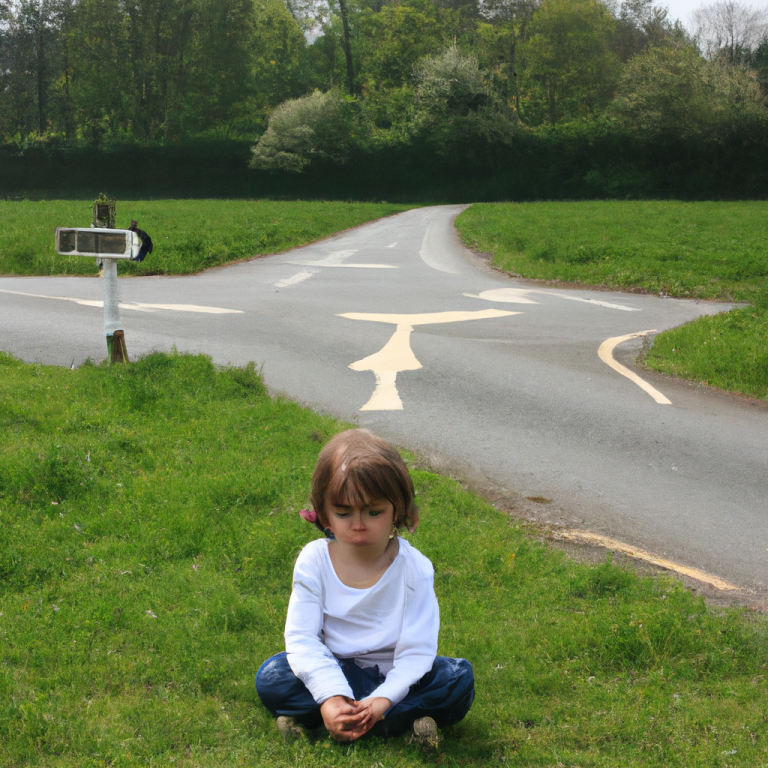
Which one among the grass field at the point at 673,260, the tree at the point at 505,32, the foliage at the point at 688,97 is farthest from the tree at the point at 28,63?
the grass field at the point at 673,260

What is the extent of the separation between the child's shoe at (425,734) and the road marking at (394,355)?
506 centimetres

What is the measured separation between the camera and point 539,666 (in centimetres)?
357

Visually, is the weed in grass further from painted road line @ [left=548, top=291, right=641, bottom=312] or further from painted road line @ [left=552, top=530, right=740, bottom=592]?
painted road line @ [left=552, top=530, right=740, bottom=592]

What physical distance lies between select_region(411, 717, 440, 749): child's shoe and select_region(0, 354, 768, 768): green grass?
5cm

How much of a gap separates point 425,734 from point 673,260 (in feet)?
55.2

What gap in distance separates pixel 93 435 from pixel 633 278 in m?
13.0

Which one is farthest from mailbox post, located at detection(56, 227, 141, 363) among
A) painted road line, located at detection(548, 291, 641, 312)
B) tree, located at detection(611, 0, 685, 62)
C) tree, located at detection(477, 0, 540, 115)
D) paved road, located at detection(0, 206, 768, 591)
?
tree, located at detection(611, 0, 685, 62)

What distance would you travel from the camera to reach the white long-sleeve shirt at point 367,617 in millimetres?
2951

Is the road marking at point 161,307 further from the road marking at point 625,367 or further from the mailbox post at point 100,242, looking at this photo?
the road marking at point 625,367

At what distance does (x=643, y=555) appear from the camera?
4918 millimetres

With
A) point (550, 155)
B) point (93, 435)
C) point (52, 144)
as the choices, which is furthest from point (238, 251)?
point (52, 144)

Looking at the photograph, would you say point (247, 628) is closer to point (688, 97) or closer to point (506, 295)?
point (506, 295)

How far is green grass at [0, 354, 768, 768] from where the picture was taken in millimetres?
2920

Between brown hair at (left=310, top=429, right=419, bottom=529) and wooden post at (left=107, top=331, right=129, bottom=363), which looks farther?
wooden post at (left=107, top=331, right=129, bottom=363)
